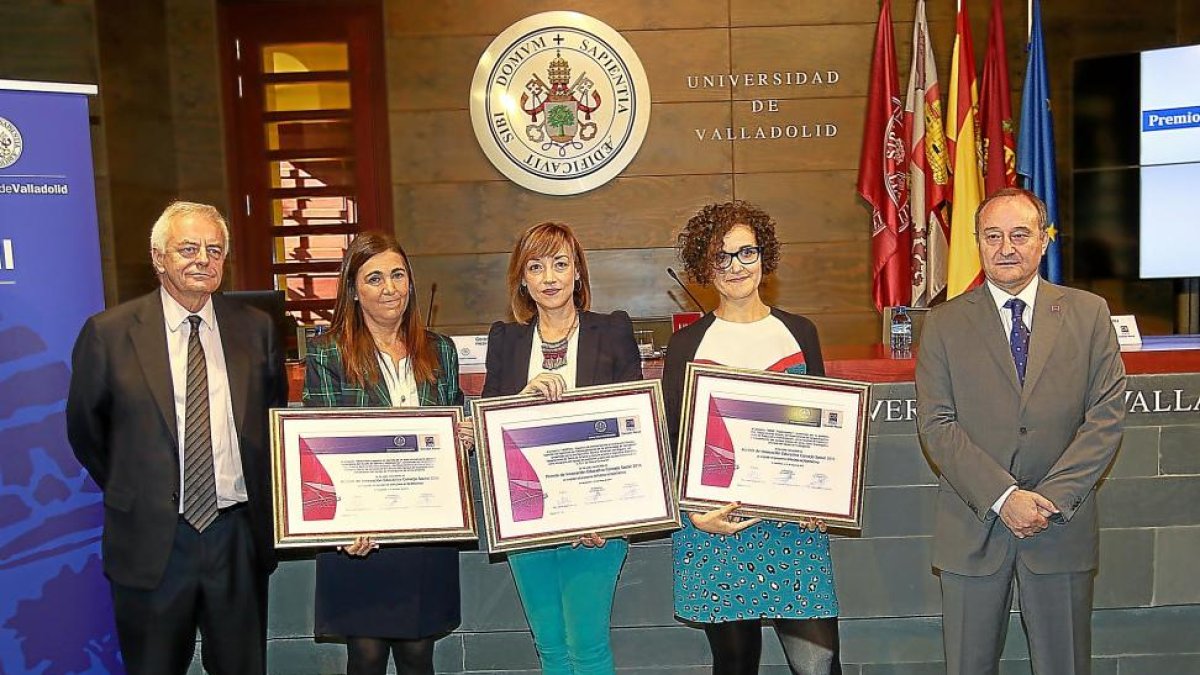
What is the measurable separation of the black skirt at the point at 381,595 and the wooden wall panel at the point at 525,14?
3.53 meters

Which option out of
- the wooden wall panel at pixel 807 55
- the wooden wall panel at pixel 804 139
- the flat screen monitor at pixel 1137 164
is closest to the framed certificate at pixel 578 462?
the wooden wall panel at pixel 804 139

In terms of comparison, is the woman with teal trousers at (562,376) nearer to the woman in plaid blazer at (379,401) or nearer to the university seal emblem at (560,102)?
the woman in plaid blazer at (379,401)

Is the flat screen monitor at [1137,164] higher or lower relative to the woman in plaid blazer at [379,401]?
higher

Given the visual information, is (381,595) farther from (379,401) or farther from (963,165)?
(963,165)

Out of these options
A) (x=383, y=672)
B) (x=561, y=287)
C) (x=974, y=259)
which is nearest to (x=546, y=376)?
(x=561, y=287)

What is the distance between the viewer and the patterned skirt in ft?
6.88

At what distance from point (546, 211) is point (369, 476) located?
10.2 feet

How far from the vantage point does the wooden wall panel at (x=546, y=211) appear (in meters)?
4.92

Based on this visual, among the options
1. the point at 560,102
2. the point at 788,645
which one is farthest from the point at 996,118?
the point at 788,645

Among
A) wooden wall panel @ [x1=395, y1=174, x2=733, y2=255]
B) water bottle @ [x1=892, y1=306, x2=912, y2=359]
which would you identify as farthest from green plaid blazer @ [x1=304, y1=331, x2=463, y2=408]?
wooden wall panel @ [x1=395, y1=174, x2=733, y2=255]

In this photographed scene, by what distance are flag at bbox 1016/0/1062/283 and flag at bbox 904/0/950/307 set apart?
0.37 metres

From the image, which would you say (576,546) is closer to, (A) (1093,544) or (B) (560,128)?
(A) (1093,544)

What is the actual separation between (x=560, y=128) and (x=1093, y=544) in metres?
3.45

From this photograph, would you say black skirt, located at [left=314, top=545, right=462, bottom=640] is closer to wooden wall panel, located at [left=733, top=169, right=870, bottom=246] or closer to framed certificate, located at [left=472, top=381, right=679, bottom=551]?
framed certificate, located at [left=472, top=381, right=679, bottom=551]
